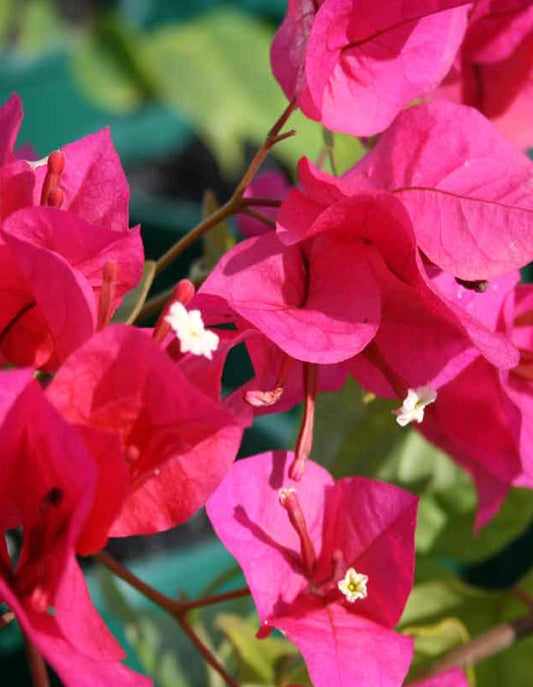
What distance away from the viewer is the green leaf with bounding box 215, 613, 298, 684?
1.96 feet

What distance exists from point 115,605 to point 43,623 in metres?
0.32

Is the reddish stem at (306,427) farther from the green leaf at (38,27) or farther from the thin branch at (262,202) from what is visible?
the green leaf at (38,27)

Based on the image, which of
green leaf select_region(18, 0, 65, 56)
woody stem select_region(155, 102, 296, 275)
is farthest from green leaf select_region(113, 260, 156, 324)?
green leaf select_region(18, 0, 65, 56)

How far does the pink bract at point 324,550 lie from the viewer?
40 cm

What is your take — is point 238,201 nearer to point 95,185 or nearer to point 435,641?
point 95,185

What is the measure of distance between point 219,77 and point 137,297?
148 centimetres

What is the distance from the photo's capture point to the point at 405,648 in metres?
0.39

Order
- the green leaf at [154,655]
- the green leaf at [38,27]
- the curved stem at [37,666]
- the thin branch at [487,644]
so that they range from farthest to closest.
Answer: the green leaf at [38,27] < the green leaf at [154,655] < the thin branch at [487,644] < the curved stem at [37,666]

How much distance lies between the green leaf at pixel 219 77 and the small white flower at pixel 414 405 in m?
1.35

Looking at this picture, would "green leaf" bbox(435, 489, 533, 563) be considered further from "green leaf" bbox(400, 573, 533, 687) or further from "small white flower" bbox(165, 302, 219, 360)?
"small white flower" bbox(165, 302, 219, 360)

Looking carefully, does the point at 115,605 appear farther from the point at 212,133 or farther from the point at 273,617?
the point at 212,133

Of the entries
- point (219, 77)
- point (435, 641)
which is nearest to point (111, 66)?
point (219, 77)

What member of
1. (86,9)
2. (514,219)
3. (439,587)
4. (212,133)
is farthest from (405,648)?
(86,9)

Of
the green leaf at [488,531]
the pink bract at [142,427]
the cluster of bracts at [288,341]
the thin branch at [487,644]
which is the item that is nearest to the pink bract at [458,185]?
the cluster of bracts at [288,341]
